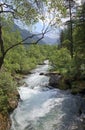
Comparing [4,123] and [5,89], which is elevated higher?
[5,89]

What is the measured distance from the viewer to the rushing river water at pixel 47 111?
16.1 meters

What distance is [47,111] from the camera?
1930 cm

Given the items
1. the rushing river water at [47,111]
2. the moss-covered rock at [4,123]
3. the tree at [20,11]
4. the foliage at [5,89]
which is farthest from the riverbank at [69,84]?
the tree at [20,11]

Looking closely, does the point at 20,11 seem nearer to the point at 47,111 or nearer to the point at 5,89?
the point at 5,89

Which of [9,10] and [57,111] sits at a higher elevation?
[9,10]

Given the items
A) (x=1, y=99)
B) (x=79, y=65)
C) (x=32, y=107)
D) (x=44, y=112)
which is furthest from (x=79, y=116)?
(x=79, y=65)

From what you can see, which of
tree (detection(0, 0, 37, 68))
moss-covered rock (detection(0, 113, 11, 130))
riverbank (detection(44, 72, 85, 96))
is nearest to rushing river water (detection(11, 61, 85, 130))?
moss-covered rock (detection(0, 113, 11, 130))

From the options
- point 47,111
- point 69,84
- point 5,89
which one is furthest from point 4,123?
point 69,84

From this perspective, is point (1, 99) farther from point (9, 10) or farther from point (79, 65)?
point (79, 65)

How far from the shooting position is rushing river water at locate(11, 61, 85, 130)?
1606 cm

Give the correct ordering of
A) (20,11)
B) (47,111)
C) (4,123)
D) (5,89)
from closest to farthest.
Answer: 1. (20,11)
2. (4,123)
3. (5,89)
4. (47,111)

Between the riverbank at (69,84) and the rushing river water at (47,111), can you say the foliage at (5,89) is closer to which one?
the rushing river water at (47,111)

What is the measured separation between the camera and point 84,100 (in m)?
22.2

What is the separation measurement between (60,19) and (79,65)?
54.3 feet
